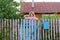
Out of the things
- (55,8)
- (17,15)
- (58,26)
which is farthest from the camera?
(55,8)

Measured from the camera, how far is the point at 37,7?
25.8m

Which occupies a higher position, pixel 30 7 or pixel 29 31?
pixel 30 7

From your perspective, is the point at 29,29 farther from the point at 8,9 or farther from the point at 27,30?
the point at 8,9

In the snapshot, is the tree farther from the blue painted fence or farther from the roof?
the roof

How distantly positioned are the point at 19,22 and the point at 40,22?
1055mm

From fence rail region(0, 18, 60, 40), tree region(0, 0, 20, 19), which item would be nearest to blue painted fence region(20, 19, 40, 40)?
fence rail region(0, 18, 60, 40)

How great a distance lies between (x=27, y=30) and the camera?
11.1 meters

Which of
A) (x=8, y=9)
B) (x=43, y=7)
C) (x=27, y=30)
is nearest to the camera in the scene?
(x=27, y=30)

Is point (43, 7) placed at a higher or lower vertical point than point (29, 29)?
higher

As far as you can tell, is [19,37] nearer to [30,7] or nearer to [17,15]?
[17,15]

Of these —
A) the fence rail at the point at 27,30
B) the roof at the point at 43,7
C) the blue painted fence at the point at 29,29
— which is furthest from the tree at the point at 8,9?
the roof at the point at 43,7

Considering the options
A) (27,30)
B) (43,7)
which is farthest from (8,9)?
(43,7)

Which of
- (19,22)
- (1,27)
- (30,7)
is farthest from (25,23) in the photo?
(30,7)

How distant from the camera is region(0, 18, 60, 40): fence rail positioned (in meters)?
11.0
